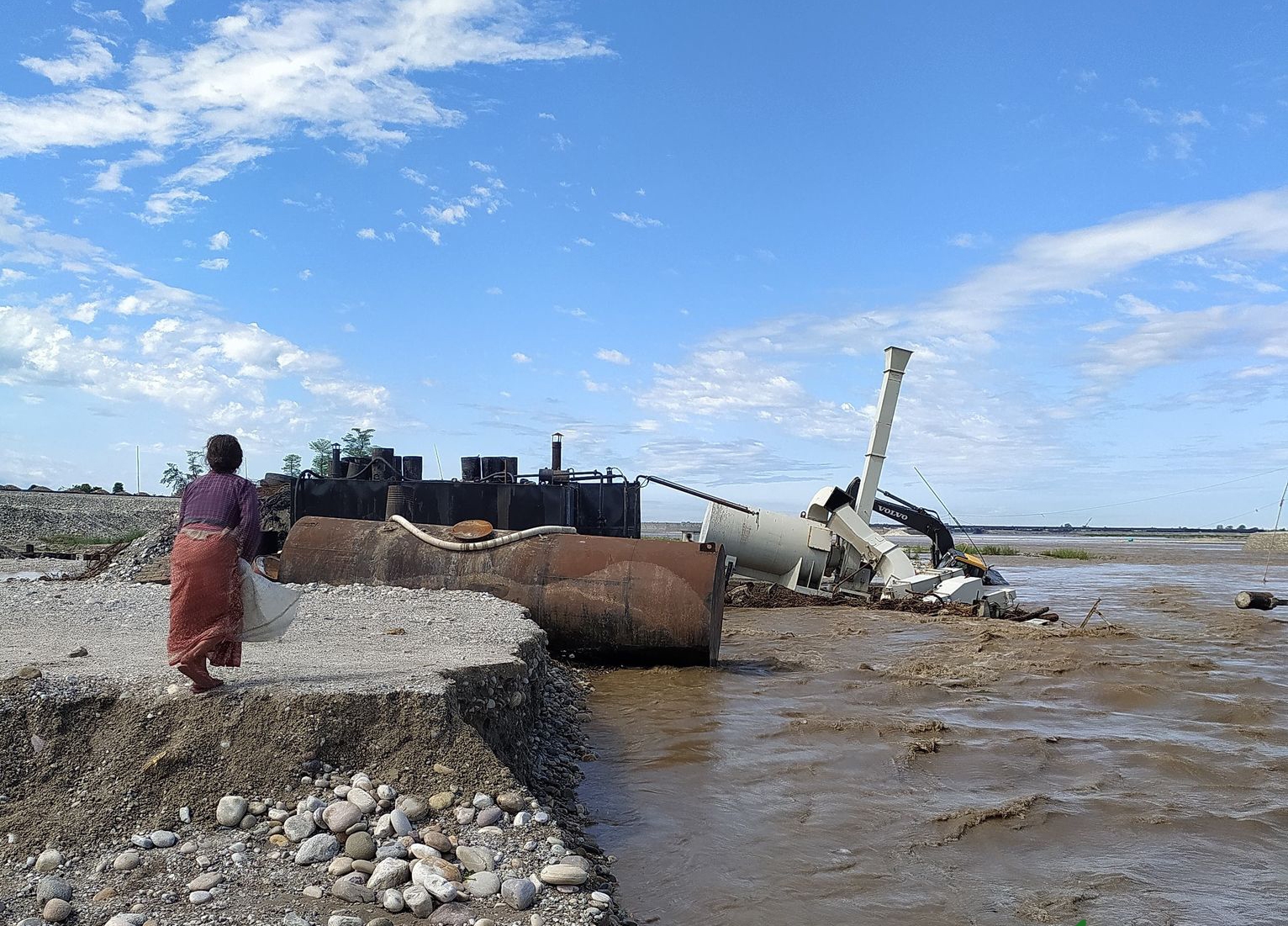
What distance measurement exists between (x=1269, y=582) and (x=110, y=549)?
29103mm

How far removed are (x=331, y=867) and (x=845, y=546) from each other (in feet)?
48.4

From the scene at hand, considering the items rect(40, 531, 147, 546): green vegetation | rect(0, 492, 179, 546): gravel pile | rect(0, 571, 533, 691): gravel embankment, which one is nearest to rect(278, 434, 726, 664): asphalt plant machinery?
rect(0, 571, 533, 691): gravel embankment

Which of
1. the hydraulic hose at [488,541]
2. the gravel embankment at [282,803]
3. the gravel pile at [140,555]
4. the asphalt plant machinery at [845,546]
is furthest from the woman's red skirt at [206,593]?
the asphalt plant machinery at [845,546]

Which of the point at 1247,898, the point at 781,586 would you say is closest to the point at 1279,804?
the point at 1247,898

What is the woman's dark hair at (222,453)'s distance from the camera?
16.8ft

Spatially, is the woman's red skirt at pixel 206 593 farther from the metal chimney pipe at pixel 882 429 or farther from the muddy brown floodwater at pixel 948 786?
the metal chimney pipe at pixel 882 429

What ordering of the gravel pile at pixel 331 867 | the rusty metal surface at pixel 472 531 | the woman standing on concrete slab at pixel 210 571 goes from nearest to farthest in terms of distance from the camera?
1. the gravel pile at pixel 331 867
2. the woman standing on concrete slab at pixel 210 571
3. the rusty metal surface at pixel 472 531

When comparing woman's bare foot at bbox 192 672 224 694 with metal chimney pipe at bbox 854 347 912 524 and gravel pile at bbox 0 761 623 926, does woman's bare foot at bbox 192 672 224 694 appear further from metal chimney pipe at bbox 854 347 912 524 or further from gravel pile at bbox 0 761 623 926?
metal chimney pipe at bbox 854 347 912 524

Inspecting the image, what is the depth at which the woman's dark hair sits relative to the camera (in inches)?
202

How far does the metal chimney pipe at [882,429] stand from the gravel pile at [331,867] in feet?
45.4

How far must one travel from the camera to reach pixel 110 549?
19.0m

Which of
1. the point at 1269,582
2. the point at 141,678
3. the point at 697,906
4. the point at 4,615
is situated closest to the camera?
the point at 697,906

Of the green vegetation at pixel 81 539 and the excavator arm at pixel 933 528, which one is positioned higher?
the excavator arm at pixel 933 528

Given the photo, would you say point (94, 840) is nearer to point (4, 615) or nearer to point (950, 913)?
point (950, 913)
